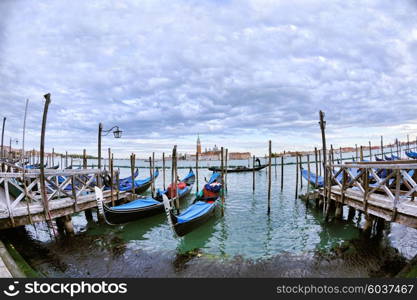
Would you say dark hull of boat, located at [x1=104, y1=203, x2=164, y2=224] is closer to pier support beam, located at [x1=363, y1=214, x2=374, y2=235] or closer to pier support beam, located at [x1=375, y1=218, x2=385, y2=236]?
pier support beam, located at [x1=363, y1=214, x2=374, y2=235]

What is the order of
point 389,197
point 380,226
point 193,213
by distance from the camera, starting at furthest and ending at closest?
1. point 193,213
2. point 380,226
3. point 389,197

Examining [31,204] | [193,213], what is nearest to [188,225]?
[193,213]

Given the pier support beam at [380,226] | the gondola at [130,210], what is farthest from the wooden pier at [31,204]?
the pier support beam at [380,226]

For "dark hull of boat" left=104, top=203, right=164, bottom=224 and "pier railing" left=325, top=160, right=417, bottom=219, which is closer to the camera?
"pier railing" left=325, top=160, right=417, bottom=219

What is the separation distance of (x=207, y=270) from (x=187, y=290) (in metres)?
2.04

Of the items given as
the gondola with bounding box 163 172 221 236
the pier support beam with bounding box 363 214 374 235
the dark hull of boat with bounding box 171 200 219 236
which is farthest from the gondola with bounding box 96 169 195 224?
the pier support beam with bounding box 363 214 374 235

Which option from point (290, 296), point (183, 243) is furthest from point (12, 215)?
point (290, 296)

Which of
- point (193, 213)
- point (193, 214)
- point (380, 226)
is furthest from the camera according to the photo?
point (193, 213)

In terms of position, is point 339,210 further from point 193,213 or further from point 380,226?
point 193,213

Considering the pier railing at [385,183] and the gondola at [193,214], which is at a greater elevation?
the pier railing at [385,183]

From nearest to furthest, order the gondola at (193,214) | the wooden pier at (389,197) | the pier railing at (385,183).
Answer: the wooden pier at (389,197) < the pier railing at (385,183) < the gondola at (193,214)

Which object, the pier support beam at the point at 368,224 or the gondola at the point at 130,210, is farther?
the gondola at the point at 130,210

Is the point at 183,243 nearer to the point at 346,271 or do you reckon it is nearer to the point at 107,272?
the point at 107,272

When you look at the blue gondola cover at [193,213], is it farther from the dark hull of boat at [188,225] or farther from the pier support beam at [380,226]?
the pier support beam at [380,226]
